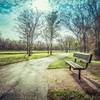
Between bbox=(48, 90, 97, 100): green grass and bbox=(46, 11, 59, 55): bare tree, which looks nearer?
bbox=(48, 90, 97, 100): green grass

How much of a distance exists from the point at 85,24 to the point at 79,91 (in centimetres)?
2048

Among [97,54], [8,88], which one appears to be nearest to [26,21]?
[97,54]

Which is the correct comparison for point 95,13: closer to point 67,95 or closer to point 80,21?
point 80,21

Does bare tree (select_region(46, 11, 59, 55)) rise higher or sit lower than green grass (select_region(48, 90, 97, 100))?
higher

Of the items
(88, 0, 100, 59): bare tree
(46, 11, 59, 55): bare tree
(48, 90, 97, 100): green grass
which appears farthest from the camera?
(46, 11, 59, 55): bare tree

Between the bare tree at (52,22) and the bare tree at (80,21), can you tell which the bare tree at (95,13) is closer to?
the bare tree at (80,21)

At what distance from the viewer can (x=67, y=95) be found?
19.2ft

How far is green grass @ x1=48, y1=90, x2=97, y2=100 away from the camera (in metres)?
5.58

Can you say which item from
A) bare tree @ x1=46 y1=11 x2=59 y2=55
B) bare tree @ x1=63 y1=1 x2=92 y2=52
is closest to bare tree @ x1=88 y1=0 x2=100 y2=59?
bare tree @ x1=63 y1=1 x2=92 y2=52

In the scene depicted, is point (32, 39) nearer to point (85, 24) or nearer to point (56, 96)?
point (85, 24)

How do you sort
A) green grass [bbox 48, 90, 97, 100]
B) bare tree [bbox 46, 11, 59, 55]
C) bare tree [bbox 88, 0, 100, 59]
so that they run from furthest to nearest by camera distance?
1. bare tree [bbox 46, 11, 59, 55]
2. bare tree [bbox 88, 0, 100, 59]
3. green grass [bbox 48, 90, 97, 100]

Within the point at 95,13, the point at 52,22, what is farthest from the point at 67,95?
the point at 52,22

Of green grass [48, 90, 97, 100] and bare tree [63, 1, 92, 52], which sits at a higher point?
bare tree [63, 1, 92, 52]

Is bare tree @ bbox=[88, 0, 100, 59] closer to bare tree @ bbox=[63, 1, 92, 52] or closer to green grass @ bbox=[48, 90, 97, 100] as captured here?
bare tree @ bbox=[63, 1, 92, 52]
